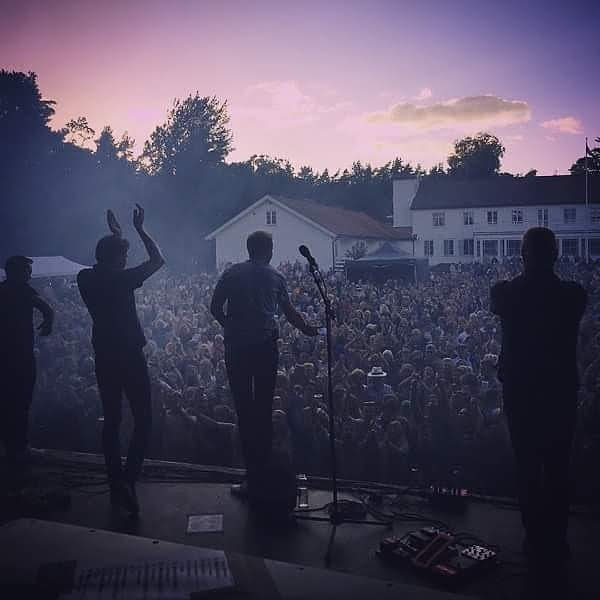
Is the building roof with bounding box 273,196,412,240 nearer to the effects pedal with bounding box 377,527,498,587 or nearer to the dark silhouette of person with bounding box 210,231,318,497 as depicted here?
the dark silhouette of person with bounding box 210,231,318,497

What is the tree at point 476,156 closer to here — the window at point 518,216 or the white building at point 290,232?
the window at point 518,216

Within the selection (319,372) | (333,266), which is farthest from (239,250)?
(319,372)

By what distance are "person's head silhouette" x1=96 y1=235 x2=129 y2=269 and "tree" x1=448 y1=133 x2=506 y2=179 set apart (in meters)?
57.2

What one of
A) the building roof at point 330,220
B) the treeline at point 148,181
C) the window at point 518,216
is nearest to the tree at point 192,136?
the treeline at point 148,181

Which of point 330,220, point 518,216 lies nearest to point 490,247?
point 518,216

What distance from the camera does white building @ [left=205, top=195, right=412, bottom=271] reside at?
110 ft

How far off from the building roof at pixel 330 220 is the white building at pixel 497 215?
3.06 meters

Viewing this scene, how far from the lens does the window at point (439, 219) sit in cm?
4000

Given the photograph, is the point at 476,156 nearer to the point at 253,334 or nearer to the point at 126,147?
the point at 126,147

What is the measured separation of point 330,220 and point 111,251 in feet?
105

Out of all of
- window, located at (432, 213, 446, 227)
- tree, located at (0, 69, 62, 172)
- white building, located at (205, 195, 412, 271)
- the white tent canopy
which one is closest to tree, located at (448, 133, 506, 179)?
window, located at (432, 213, 446, 227)

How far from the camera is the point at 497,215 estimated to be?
38.8 meters

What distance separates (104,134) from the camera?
42844 mm

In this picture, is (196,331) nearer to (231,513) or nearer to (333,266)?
(231,513)
